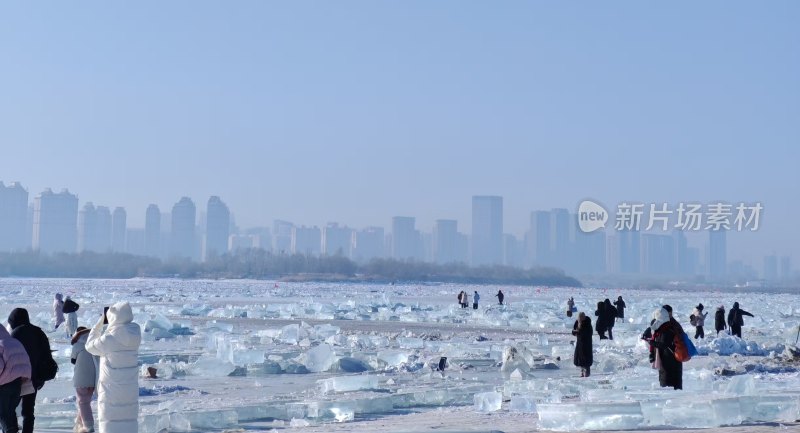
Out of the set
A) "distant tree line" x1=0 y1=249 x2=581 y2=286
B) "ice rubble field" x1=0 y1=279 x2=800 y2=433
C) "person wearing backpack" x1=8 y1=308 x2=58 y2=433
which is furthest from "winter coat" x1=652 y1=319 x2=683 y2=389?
"distant tree line" x1=0 y1=249 x2=581 y2=286

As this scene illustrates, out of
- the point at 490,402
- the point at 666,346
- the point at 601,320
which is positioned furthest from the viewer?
the point at 601,320

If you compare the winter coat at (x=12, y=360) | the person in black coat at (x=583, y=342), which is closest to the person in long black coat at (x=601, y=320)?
the person in black coat at (x=583, y=342)

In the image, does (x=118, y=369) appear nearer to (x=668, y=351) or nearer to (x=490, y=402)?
(x=490, y=402)

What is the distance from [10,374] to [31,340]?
59 centimetres

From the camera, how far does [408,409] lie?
1162 centimetres

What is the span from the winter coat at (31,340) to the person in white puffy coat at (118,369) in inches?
29.0

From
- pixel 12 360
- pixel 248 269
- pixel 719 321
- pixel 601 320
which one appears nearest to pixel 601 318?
pixel 601 320

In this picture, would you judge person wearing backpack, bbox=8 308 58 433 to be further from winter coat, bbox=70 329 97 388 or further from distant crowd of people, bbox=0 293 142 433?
winter coat, bbox=70 329 97 388

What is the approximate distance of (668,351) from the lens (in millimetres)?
10977

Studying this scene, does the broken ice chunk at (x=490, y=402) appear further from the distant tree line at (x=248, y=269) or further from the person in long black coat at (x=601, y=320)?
the distant tree line at (x=248, y=269)

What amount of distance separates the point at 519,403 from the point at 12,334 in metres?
5.37

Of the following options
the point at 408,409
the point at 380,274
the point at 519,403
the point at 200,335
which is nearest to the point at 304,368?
the point at 408,409

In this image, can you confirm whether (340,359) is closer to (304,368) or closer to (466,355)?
(304,368)

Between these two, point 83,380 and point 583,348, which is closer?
point 83,380
